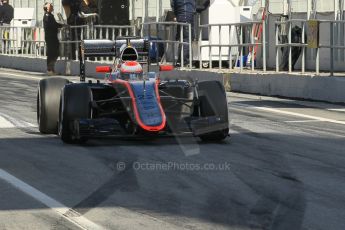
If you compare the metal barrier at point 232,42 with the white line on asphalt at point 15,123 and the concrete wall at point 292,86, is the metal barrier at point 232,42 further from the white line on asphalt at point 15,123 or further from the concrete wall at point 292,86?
the white line on asphalt at point 15,123

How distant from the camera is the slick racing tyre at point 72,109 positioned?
12.0 m

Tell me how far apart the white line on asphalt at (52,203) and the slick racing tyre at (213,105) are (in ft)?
9.93

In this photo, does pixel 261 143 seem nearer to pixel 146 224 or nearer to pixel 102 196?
pixel 102 196

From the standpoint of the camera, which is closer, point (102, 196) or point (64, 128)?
point (102, 196)

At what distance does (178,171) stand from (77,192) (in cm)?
147

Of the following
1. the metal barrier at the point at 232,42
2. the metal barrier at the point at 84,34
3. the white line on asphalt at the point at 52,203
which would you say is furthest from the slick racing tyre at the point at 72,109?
the metal barrier at the point at 84,34

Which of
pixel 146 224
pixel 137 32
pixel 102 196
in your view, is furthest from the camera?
pixel 137 32

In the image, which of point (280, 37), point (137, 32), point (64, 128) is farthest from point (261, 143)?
point (137, 32)

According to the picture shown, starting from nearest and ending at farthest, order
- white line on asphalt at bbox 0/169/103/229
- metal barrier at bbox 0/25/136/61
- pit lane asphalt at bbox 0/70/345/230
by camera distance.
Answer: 1. white line on asphalt at bbox 0/169/103/229
2. pit lane asphalt at bbox 0/70/345/230
3. metal barrier at bbox 0/25/136/61

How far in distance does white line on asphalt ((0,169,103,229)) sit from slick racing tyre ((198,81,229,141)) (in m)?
3.03

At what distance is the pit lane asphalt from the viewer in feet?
25.5

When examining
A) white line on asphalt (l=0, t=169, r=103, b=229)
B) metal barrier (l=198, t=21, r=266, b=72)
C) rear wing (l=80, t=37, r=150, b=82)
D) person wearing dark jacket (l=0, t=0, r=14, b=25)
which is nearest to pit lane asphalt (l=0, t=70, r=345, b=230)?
white line on asphalt (l=0, t=169, r=103, b=229)

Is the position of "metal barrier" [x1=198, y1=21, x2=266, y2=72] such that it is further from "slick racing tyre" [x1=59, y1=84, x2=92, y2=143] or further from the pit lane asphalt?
"slick racing tyre" [x1=59, y1=84, x2=92, y2=143]

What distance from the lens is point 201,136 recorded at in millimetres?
12297
